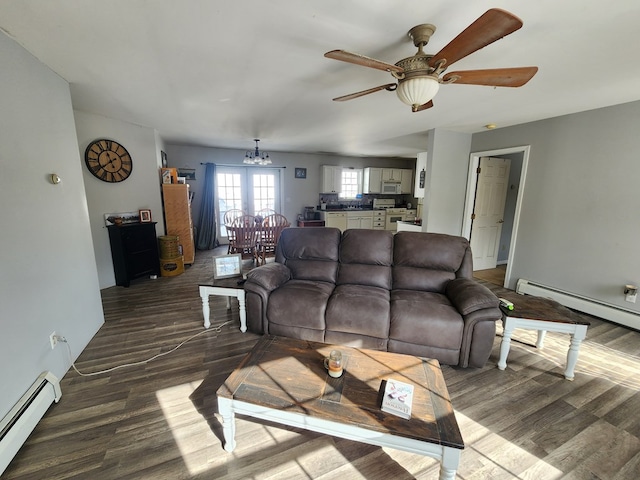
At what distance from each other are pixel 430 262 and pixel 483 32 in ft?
6.20

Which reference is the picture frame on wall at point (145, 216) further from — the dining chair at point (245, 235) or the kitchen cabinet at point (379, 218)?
the kitchen cabinet at point (379, 218)

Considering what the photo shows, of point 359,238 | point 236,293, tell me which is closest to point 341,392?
point 236,293

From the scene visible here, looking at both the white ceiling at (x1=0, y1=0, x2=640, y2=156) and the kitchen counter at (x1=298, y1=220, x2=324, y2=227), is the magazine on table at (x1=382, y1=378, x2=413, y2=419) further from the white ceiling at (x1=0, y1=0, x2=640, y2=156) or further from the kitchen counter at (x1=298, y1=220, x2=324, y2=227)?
the kitchen counter at (x1=298, y1=220, x2=324, y2=227)

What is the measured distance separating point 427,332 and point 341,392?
1034 millimetres

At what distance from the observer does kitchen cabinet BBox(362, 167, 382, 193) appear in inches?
290

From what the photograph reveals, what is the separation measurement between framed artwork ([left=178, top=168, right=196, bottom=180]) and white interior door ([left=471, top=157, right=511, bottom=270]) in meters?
5.76

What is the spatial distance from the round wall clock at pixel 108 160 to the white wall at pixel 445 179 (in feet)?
14.7

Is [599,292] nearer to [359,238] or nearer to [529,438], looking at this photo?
[529,438]

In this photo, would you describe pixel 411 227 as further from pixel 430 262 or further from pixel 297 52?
pixel 297 52

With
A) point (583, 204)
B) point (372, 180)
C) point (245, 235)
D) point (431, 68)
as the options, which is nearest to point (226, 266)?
point (245, 235)

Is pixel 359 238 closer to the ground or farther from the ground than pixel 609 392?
farther from the ground

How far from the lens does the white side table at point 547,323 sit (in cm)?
195

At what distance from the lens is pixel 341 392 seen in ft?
4.50

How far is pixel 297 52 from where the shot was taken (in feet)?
5.85
